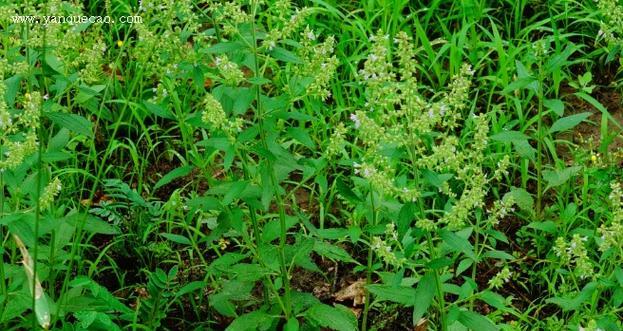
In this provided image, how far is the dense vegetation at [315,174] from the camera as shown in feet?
10.6

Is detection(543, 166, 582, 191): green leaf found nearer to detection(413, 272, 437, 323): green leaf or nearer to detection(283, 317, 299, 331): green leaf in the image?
detection(413, 272, 437, 323): green leaf

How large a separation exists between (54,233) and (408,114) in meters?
1.22

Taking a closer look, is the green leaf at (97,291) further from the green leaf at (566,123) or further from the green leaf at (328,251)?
the green leaf at (566,123)

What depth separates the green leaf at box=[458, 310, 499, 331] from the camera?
10.6 feet

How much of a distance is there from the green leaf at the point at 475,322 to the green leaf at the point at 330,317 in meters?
0.37

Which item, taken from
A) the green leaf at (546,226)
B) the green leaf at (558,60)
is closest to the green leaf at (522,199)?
the green leaf at (546,226)

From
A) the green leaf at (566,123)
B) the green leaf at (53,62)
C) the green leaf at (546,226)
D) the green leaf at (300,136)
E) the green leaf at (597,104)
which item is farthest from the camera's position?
the green leaf at (597,104)

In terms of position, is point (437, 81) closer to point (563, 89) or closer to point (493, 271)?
point (563, 89)

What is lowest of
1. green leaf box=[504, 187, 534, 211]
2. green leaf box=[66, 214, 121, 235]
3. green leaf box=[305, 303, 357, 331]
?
green leaf box=[504, 187, 534, 211]

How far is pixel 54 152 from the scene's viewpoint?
334 cm

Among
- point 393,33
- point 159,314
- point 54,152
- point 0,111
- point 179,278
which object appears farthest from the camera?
point 393,33

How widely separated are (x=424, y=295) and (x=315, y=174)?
92 cm

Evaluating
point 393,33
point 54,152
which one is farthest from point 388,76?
point 393,33

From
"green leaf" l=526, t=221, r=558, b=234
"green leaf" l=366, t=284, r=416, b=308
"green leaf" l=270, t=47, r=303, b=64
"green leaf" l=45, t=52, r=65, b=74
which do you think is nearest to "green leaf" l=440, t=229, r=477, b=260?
"green leaf" l=366, t=284, r=416, b=308
